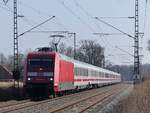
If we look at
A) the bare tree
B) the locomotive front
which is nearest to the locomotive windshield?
the locomotive front

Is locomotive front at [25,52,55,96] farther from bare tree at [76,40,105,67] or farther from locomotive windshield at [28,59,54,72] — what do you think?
bare tree at [76,40,105,67]

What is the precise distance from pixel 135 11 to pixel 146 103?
23.7m

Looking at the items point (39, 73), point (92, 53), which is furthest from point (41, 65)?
point (92, 53)

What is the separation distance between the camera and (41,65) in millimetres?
32688

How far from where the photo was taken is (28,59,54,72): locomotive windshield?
32.5 m

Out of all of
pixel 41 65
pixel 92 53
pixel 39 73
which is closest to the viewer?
pixel 39 73

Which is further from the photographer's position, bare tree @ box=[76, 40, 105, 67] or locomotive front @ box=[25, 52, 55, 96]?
bare tree @ box=[76, 40, 105, 67]

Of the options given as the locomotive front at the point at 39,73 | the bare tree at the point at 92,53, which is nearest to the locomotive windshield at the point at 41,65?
the locomotive front at the point at 39,73

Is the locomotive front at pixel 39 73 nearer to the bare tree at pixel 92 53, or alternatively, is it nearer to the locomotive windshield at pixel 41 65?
the locomotive windshield at pixel 41 65

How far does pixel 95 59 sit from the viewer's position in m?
111

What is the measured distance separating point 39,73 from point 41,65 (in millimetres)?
638

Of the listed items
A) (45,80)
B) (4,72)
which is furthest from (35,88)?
(4,72)

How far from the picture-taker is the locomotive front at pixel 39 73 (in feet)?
106

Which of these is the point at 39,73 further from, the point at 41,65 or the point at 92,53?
the point at 92,53
